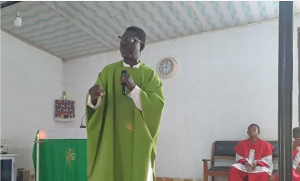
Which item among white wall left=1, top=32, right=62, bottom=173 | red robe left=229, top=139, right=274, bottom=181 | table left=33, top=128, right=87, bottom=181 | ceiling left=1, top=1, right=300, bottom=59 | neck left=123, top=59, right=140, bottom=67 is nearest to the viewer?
neck left=123, top=59, right=140, bottom=67

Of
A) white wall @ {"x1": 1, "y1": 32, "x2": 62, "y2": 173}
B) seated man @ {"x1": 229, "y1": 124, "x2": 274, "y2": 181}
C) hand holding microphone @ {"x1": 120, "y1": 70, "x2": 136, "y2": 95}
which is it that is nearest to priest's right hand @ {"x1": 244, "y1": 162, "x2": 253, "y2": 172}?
seated man @ {"x1": 229, "y1": 124, "x2": 274, "y2": 181}

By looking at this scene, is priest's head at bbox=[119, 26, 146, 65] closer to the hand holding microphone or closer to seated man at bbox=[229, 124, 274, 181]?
the hand holding microphone

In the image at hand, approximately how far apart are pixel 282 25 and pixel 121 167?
1361 millimetres

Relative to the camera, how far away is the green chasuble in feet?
5.35

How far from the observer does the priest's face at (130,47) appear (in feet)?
5.63

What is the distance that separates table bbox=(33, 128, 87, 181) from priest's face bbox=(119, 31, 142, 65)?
5.48ft

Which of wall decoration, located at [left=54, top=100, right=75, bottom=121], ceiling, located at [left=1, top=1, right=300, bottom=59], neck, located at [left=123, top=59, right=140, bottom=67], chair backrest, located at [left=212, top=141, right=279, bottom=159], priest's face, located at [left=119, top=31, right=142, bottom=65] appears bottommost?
chair backrest, located at [left=212, top=141, right=279, bottom=159]

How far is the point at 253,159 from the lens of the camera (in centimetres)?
423

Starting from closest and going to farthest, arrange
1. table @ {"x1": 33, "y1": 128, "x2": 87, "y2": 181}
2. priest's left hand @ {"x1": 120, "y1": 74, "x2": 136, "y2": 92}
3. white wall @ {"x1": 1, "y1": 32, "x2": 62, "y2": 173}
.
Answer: priest's left hand @ {"x1": 120, "y1": 74, "x2": 136, "y2": 92}, table @ {"x1": 33, "y1": 128, "x2": 87, "y2": 181}, white wall @ {"x1": 1, "y1": 32, "x2": 62, "y2": 173}

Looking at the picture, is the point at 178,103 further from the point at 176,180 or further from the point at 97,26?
the point at 97,26

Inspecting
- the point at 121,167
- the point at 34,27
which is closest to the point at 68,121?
the point at 34,27

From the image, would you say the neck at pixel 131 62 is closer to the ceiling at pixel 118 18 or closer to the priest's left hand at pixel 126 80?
the priest's left hand at pixel 126 80

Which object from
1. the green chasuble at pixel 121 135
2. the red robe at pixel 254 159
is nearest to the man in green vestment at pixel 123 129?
the green chasuble at pixel 121 135

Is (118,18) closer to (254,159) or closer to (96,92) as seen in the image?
(254,159)
